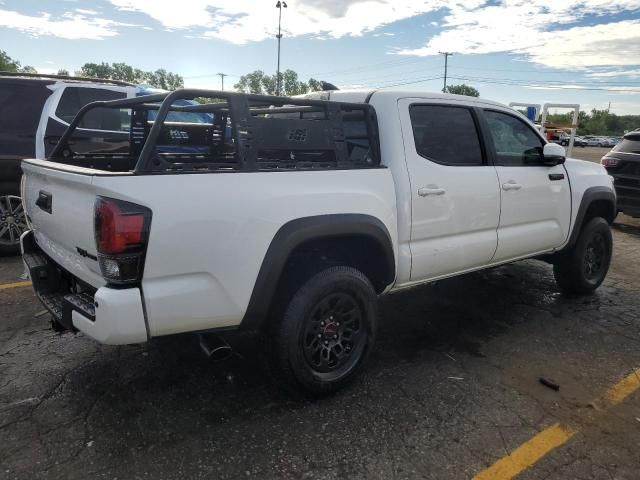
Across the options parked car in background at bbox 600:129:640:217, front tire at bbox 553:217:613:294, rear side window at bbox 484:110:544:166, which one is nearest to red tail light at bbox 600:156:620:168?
parked car in background at bbox 600:129:640:217

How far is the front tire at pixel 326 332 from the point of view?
2771 mm

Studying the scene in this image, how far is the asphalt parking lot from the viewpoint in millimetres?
2439

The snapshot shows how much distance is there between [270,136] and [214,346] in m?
1.19

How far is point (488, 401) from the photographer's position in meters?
3.05

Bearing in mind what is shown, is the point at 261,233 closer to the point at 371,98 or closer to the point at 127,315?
the point at 127,315

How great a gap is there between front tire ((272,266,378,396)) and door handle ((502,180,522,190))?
61.4 inches

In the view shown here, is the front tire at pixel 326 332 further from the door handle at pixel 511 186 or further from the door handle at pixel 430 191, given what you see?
the door handle at pixel 511 186

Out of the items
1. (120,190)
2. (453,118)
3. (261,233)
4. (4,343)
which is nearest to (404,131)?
(453,118)

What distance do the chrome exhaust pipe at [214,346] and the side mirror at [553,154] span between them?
317 centimetres

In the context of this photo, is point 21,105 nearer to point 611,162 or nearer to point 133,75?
point 611,162

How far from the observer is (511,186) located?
3955 mm

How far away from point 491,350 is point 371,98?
2.10 metres

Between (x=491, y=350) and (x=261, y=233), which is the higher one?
(x=261, y=233)

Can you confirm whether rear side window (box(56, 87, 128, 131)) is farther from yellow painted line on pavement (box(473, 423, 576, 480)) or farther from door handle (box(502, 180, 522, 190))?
yellow painted line on pavement (box(473, 423, 576, 480))
